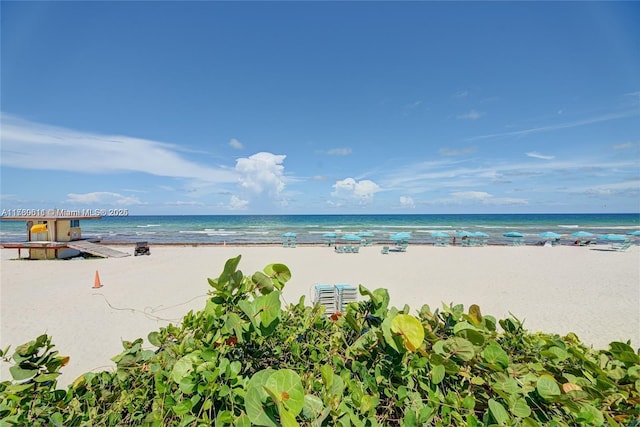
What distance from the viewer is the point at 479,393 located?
3.12 feet

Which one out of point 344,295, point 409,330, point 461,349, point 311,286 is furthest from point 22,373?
point 311,286

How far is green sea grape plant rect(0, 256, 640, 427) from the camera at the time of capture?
0.84 meters

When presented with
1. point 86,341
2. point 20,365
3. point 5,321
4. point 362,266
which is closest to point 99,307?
point 5,321

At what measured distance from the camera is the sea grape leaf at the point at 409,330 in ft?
2.98

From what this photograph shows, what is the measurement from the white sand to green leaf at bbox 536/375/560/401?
4245 mm

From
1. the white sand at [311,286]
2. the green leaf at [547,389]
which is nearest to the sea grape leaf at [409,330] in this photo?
the green leaf at [547,389]

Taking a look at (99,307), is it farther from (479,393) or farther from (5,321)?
(479,393)

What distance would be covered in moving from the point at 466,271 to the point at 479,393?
15345mm

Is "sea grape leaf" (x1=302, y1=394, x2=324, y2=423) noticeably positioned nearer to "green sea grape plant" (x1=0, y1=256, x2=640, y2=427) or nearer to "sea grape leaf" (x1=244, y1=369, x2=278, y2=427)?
"green sea grape plant" (x1=0, y1=256, x2=640, y2=427)

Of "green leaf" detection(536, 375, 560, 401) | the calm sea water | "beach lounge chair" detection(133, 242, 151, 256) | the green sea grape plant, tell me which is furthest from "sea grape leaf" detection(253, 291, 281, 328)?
the calm sea water

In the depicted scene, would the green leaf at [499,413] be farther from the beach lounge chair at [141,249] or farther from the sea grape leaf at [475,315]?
the beach lounge chair at [141,249]

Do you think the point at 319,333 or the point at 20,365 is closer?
the point at 20,365

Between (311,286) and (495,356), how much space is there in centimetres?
1067

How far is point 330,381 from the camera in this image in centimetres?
89
